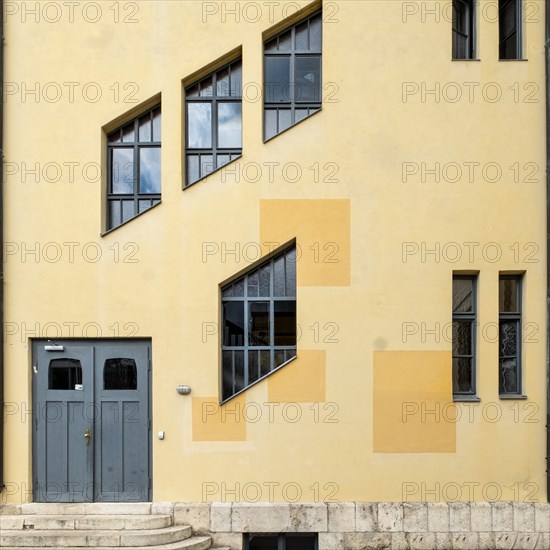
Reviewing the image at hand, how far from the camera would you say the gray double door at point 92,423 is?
24.3 ft

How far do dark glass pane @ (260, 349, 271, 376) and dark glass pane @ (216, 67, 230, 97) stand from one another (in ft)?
A: 13.8

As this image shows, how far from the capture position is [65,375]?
7477mm

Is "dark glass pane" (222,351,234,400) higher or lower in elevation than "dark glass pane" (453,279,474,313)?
lower

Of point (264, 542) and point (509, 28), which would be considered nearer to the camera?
point (264, 542)

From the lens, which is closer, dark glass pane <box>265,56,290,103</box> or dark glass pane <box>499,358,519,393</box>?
dark glass pane <box>499,358,519,393</box>

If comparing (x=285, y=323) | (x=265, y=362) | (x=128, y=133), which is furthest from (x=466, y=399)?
(x=128, y=133)

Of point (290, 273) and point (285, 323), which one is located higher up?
point (290, 273)

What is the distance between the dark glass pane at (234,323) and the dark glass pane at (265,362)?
38cm

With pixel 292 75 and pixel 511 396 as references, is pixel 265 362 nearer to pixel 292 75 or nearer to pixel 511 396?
pixel 511 396

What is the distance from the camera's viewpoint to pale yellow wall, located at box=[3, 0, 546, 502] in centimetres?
733

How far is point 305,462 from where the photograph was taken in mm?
7336

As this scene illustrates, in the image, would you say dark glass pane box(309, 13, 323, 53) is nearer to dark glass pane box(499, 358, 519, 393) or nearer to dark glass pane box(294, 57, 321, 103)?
dark glass pane box(294, 57, 321, 103)

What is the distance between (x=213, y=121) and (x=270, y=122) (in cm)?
93

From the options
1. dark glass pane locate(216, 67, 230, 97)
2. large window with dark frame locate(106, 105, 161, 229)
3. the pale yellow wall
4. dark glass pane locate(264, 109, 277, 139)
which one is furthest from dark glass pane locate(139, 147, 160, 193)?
dark glass pane locate(264, 109, 277, 139)
